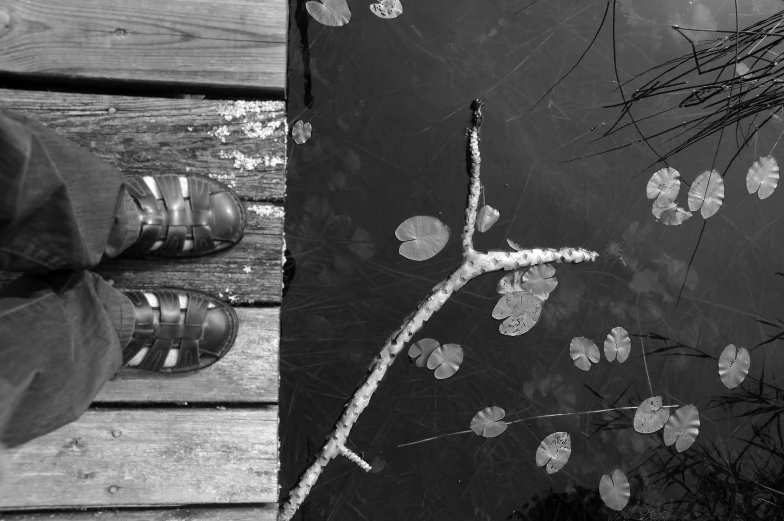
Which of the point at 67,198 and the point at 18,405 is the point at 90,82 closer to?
the point at 67,198

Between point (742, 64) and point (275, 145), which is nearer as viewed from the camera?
point (275, 145)

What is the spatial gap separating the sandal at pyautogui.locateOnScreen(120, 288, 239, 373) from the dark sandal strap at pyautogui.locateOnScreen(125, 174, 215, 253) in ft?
0.36

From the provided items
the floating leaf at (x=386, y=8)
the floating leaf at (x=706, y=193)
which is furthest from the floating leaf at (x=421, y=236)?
the floating leaf at (x=706, y=193)

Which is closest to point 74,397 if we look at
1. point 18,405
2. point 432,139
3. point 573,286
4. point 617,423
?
point 18,405

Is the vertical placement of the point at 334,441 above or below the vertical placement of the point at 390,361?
below

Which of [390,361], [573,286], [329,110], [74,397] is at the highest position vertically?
[329,110]

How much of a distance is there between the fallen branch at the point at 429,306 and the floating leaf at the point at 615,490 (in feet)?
2.45

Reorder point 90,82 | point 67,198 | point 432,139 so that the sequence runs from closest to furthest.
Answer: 1. point 67,198
2. point 90,82
3. point 432,139

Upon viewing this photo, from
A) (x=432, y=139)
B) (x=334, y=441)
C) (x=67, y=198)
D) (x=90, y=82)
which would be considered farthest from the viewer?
(x=432, y=139)

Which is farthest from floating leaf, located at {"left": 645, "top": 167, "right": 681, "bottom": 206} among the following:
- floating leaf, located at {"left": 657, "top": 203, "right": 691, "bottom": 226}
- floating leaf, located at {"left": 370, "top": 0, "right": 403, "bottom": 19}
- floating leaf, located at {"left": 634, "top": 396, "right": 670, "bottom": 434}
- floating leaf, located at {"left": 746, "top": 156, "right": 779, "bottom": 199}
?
floating leaf, located at {"left": 370, "top": 0, "right": 403, "bottom": 19}

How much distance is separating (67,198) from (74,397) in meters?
0.35

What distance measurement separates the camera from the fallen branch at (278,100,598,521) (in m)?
1.60

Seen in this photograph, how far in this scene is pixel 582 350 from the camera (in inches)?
70.2

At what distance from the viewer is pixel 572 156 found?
178 centimetres
